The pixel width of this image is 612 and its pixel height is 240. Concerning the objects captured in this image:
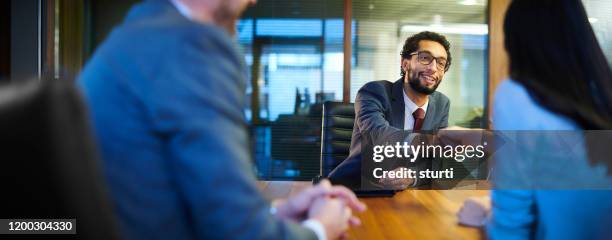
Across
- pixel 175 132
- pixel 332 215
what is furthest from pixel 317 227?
pixel 175 132

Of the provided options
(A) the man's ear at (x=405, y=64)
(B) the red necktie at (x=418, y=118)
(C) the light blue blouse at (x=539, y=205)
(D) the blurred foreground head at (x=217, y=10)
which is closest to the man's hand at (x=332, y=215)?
(D) the blurred foreground head at (x=217, y=10)

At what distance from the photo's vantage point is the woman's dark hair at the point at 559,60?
1.49 m

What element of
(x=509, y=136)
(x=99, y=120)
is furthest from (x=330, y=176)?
(x=99, y=120)

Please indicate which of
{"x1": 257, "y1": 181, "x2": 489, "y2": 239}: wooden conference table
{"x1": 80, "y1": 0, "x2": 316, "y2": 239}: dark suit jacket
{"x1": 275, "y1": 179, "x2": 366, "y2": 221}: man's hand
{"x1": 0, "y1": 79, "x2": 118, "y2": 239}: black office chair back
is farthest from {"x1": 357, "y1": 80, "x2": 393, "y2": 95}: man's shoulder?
{"x1": 0, "y1": 79, "x2": 118, "y2": 239}: black office chair back

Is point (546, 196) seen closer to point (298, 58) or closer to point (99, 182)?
point (99, 182)

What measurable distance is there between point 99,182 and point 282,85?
11.3 feet

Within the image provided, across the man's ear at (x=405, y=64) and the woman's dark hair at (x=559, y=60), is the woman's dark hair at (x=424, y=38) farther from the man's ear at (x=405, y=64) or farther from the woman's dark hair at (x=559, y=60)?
the woman's dark hair at (x=559, y=60)

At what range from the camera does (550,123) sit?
1.53m

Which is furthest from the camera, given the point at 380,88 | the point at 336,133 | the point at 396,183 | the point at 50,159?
the point at 336,133

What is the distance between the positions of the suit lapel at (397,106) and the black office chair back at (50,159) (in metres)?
1.74

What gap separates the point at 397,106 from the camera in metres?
2.05

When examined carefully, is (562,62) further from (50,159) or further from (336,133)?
(50,159)

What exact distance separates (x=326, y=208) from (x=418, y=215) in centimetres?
93

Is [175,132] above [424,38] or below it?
below
